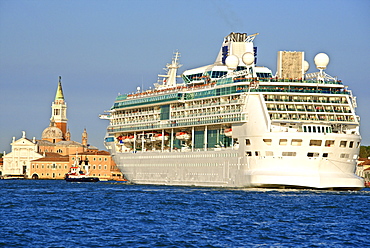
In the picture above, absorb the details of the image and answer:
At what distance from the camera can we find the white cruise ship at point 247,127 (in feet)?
222

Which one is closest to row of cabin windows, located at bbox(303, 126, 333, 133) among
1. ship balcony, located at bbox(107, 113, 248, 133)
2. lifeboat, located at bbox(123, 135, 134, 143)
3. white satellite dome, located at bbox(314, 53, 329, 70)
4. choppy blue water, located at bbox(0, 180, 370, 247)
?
ship balcony, located at bbox(107, 113, 248, 133)

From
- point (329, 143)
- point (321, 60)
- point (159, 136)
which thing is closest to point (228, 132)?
point (329, 143)

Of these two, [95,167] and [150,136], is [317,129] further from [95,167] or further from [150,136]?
[95,167]

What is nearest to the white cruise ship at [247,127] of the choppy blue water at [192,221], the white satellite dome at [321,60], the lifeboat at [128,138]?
the white satellite dome at [321,60]

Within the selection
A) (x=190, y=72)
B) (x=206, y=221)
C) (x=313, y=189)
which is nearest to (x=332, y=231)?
(x=206, y=221)

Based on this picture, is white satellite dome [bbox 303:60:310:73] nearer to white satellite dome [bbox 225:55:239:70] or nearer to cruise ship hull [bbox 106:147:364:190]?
white satellite dome [bbox 225:55:239:70]

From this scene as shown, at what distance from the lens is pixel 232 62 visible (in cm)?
7981

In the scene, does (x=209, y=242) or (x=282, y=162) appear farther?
(x=282, y=162)

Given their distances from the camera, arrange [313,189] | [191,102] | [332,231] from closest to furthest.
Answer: [332,231], [313,189], [191,102]

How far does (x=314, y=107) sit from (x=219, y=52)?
21.0 m

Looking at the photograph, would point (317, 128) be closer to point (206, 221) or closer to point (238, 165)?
point (238, 165)

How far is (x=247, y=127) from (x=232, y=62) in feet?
34.2

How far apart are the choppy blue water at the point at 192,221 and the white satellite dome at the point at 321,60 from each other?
15194 mm

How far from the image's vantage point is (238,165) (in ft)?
239
